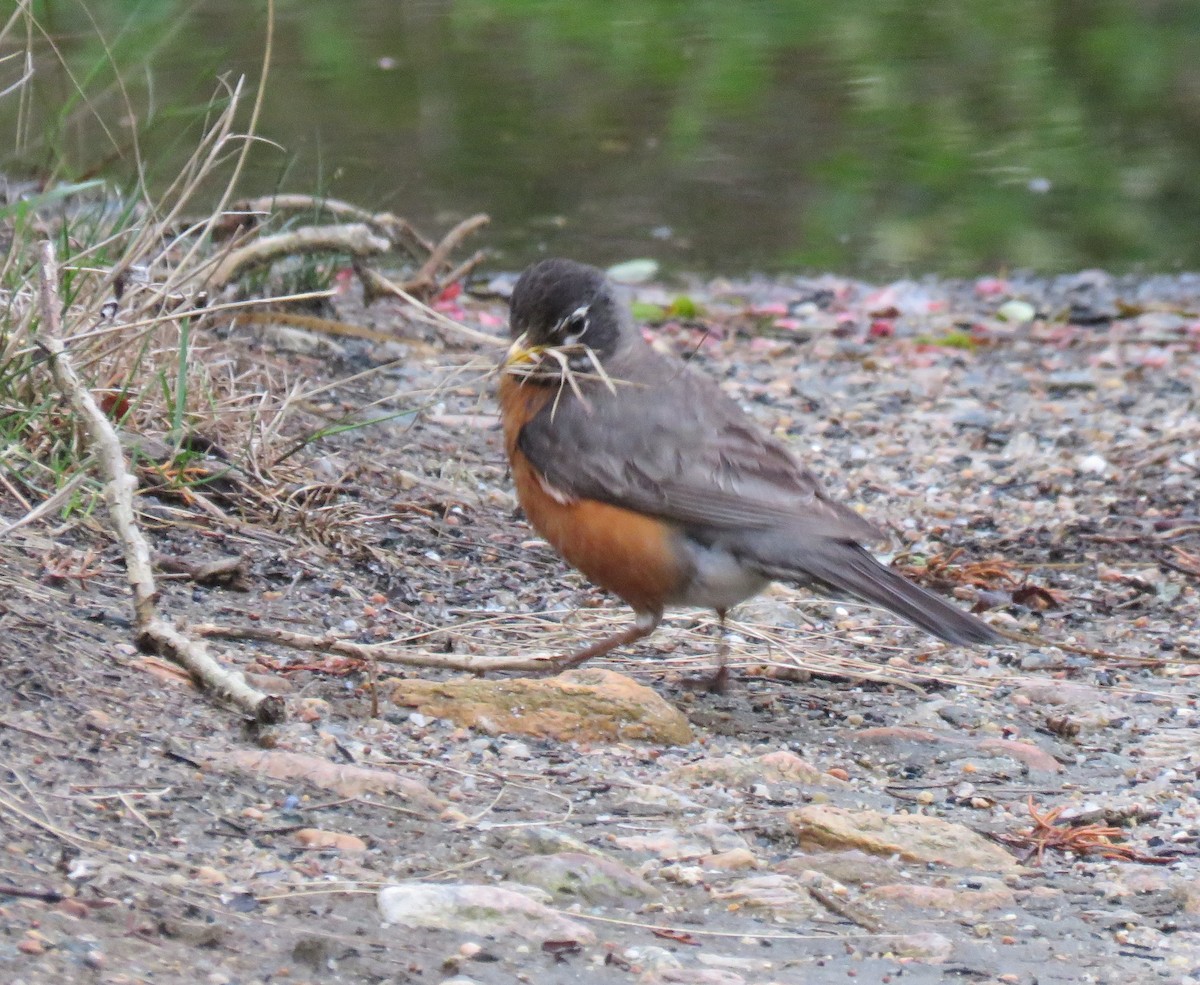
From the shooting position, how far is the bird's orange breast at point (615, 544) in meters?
3.96

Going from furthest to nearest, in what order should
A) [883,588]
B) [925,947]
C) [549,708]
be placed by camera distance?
[883,588] < [549,708] < [925,947]

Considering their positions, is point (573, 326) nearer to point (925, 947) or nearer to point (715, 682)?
point (715, 682)

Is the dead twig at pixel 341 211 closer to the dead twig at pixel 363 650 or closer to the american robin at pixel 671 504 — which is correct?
the american robin at pixel 671 504

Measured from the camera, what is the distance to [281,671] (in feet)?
11.7

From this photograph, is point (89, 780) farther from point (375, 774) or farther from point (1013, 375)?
point (1013, 375)

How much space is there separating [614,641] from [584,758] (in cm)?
69

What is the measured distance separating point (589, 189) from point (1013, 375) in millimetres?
3143

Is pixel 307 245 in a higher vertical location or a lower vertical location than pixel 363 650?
higher

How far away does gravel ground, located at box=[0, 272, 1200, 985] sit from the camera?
8.27 ft

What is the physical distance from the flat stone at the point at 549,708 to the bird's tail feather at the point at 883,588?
1.60 ft

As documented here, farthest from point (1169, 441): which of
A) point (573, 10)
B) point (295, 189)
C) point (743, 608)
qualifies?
point (573, 10)

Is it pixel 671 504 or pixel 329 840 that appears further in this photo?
pixel 671 504

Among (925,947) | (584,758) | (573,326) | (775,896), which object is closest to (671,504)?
(573,326)

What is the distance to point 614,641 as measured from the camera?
13.3ft
